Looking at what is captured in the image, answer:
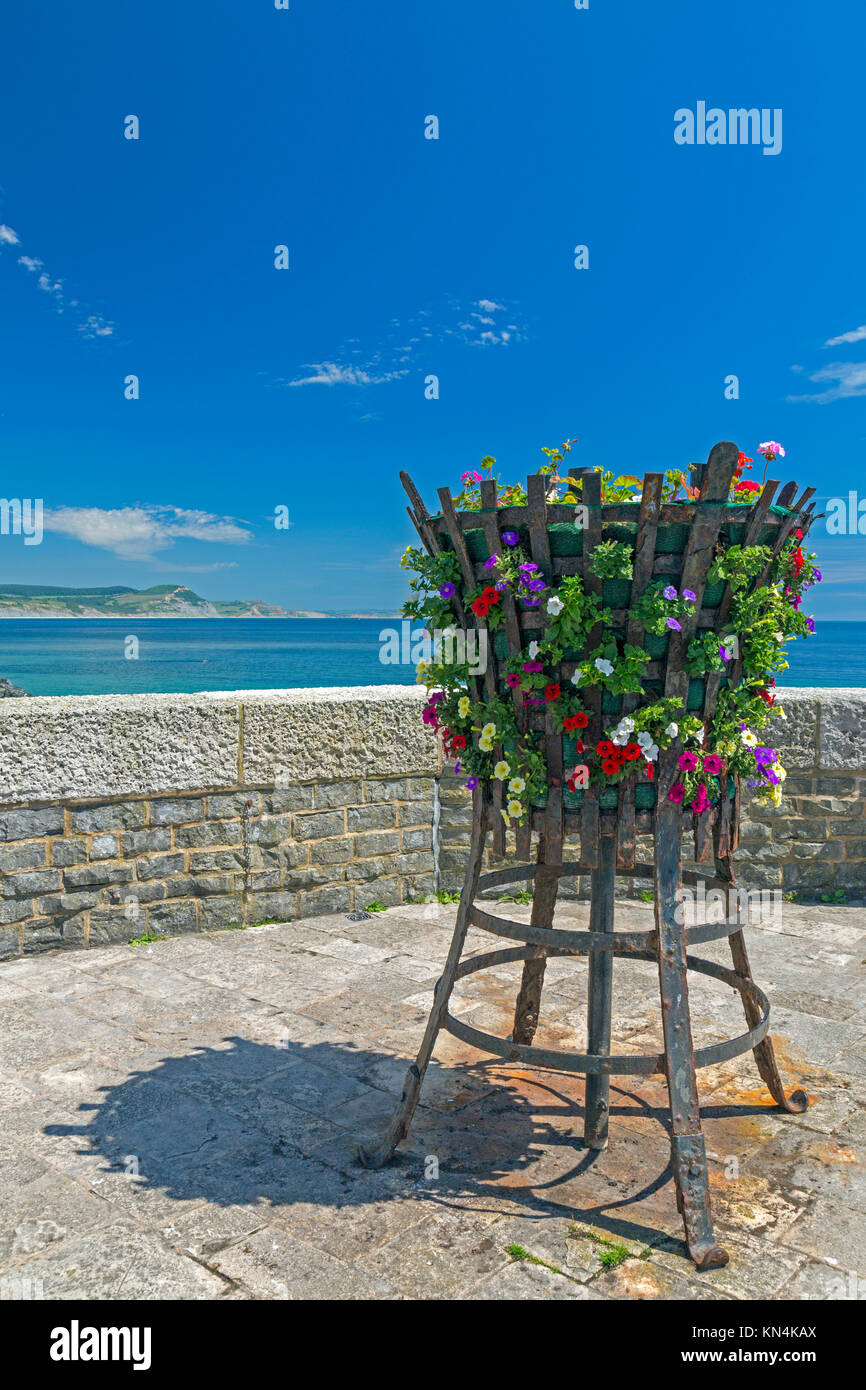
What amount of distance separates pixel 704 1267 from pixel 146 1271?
129 centimetres

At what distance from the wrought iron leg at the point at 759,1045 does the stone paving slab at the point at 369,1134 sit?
53 millimetres

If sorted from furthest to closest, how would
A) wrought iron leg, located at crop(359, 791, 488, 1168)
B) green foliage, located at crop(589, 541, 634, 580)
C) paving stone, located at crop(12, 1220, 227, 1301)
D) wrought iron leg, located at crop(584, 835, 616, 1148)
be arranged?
1. wrought iron leg, located at crop(584, 835, 616, 1148)
2. wrought iron leg, located at crop(359, 791, 488, 1168)
3. green foliage, located at crop(589, 541, 634, 580)
4. paving stone, located at crop(12, 1220, 227, 1301)

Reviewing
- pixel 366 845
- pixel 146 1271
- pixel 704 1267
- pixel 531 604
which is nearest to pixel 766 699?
pixel 531 604

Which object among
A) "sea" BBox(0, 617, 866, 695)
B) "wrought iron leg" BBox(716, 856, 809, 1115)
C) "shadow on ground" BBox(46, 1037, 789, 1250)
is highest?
"sea" BBox(0, 617, 866, 695)

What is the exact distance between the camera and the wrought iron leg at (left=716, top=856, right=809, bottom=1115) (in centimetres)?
296

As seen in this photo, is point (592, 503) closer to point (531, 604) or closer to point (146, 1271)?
point (531, 604)

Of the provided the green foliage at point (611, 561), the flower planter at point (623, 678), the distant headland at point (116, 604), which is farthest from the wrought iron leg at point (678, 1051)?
the distant headland at point (116, 604)

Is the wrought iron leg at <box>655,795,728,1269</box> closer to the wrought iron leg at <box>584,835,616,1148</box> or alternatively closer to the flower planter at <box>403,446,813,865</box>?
the flower planter at <box>403,446,813,865</box>

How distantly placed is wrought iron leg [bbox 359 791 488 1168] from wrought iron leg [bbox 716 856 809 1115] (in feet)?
2.41

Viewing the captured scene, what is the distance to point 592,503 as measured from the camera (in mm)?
2375

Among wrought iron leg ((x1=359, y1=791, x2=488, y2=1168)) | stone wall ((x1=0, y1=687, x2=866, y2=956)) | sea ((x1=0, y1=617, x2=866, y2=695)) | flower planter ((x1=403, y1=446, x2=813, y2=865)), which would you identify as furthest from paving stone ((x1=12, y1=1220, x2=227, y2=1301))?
sea ((x1=0, y1=617, x2=866, y2=695))

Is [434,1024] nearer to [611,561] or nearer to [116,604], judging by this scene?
[611,561]

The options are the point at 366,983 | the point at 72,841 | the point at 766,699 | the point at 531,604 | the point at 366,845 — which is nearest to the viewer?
the point at 531,604

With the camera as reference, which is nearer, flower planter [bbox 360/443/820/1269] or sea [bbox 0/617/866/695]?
flower planter [bbox 360/443/820/1269]
